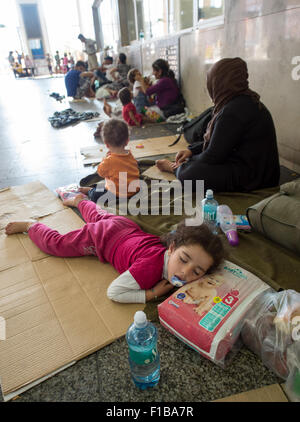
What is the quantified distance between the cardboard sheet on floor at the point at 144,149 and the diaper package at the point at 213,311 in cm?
248

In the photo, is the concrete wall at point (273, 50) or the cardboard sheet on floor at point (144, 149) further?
the cardboard sheet on floor at point (144, 149)

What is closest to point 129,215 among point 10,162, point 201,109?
point 10,162

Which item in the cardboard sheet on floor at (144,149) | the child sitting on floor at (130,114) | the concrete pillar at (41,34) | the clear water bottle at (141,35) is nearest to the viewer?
the cardboard sheet on floor at (144,149)

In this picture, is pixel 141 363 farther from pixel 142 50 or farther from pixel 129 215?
pixel 142 50

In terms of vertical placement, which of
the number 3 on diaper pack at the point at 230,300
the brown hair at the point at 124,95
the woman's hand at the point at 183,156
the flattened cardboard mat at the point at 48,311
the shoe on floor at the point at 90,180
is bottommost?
the flattened cardboard mat at the point at 48,311

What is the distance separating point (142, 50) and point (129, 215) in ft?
25.0

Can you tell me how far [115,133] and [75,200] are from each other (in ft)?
2.18

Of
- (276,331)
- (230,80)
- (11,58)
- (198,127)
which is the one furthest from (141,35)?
(11,58)

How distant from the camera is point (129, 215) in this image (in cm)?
223

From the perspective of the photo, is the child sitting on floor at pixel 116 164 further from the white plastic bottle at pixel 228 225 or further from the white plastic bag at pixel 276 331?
the white plastic bag at pixel 276 331

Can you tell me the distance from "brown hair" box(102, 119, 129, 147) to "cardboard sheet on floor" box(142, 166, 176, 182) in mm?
563

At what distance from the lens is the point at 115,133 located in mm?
2348

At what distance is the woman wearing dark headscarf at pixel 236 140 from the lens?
213cm

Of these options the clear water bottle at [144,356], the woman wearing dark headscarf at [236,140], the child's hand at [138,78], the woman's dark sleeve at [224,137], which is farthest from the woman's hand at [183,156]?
the child's hand at [138,78]
